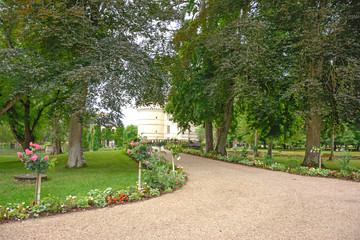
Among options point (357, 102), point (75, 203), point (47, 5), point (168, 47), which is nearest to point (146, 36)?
point (168, 47)

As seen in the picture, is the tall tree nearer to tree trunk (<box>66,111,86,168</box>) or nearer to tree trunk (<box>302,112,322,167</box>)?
tree trunk (<box>66,111,86,168</box>)

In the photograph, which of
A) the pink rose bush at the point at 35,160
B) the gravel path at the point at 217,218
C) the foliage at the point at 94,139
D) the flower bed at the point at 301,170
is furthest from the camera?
the foliage at the point at 94,139

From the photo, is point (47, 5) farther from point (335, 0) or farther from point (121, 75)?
point (335, 0)

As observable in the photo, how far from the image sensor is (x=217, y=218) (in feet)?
15.4

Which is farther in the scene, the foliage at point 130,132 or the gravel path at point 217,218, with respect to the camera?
the foliage at point 130,132

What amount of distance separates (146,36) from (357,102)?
962 centimetres

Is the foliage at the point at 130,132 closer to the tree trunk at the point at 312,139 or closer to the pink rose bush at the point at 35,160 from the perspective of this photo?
the tree trunk at the point at 312,139

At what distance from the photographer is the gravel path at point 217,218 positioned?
13.0ft

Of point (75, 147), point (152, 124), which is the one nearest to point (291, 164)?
point (75, 147)

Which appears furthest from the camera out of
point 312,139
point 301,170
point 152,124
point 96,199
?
point 152,124

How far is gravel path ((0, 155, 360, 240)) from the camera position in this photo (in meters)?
3.97

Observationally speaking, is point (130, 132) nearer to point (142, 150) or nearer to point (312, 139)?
point (312, 139)

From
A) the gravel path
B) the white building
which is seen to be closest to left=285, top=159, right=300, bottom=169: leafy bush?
the gravel path

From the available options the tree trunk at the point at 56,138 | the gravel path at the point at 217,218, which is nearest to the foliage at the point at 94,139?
the tree trunk at the point at 56,138
